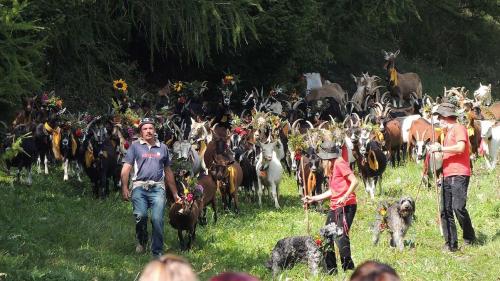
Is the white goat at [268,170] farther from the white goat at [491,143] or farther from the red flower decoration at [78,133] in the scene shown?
the white goat at [491,143]

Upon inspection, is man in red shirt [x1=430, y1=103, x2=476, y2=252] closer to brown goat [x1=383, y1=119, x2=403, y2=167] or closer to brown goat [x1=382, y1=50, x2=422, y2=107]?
brown goat [x1=383, y1=119, x2=403, y2=167]

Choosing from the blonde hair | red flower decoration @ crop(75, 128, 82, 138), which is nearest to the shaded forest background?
red flower decoration @ crop(75, 128, 82, 138)

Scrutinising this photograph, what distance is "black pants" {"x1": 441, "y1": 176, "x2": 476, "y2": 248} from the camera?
1096 centimetres

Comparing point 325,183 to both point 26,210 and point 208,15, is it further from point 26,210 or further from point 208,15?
point 208,15

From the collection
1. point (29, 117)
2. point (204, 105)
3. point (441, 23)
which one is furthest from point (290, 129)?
point (441, 23)

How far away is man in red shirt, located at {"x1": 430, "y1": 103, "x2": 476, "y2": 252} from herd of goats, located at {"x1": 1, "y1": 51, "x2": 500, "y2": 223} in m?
3.10

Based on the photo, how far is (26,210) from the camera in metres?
13.9

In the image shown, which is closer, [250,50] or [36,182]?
[36,182]

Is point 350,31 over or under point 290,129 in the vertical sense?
over

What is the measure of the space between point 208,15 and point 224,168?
30.4ft

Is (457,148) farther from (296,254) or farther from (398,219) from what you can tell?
(296,254)

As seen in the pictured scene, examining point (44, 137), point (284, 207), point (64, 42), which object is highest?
point (64, 42)

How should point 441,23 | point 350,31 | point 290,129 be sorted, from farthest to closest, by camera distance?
point 441,23
point 350,31
point 290,129

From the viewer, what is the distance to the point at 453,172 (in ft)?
36.0
